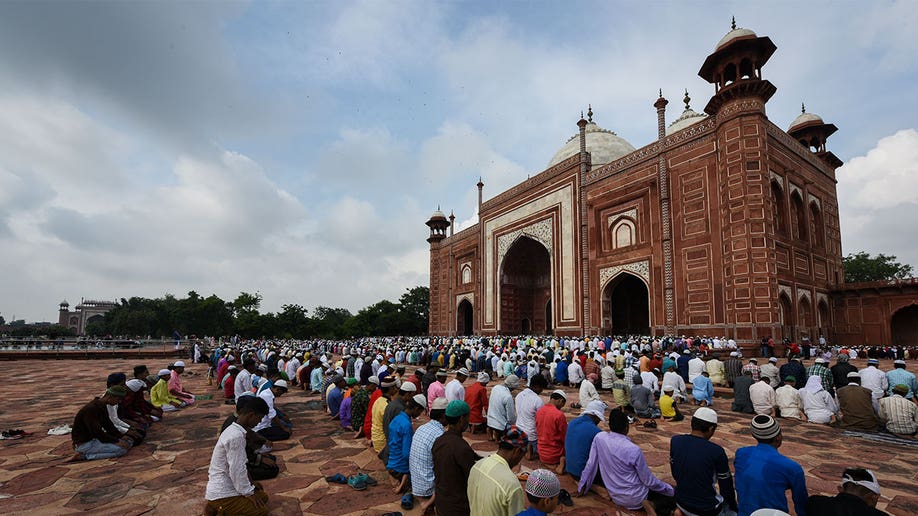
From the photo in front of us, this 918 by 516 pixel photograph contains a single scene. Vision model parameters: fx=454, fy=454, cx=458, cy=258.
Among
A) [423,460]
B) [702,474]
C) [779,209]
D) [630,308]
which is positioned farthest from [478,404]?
[630,308]

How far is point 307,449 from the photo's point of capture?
219 inches

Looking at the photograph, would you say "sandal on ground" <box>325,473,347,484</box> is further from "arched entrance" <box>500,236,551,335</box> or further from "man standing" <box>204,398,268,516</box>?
"arched entrance" <box>500,236,551,335</box>

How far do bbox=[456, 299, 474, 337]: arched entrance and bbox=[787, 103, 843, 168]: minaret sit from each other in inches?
814

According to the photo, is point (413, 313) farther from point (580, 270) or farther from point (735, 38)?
point (735, 38)

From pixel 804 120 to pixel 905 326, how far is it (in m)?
9.66

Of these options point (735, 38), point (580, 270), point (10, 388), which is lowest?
point (10, 388)

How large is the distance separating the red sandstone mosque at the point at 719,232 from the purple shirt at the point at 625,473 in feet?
45.1

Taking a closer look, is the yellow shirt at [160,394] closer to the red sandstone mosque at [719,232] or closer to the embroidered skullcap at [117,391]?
the embroidered skullcap at [117,391]

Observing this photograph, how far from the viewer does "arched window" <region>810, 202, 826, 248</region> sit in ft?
62.4

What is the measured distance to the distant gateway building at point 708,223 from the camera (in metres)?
15.3

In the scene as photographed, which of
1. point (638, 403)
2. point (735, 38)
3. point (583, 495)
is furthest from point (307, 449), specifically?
point (735, 38)

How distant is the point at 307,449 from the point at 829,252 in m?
22.8

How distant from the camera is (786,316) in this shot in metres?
16.0

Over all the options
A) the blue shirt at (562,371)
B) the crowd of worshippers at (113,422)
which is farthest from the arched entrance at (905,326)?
the crowd of worshippers at (113,422)
